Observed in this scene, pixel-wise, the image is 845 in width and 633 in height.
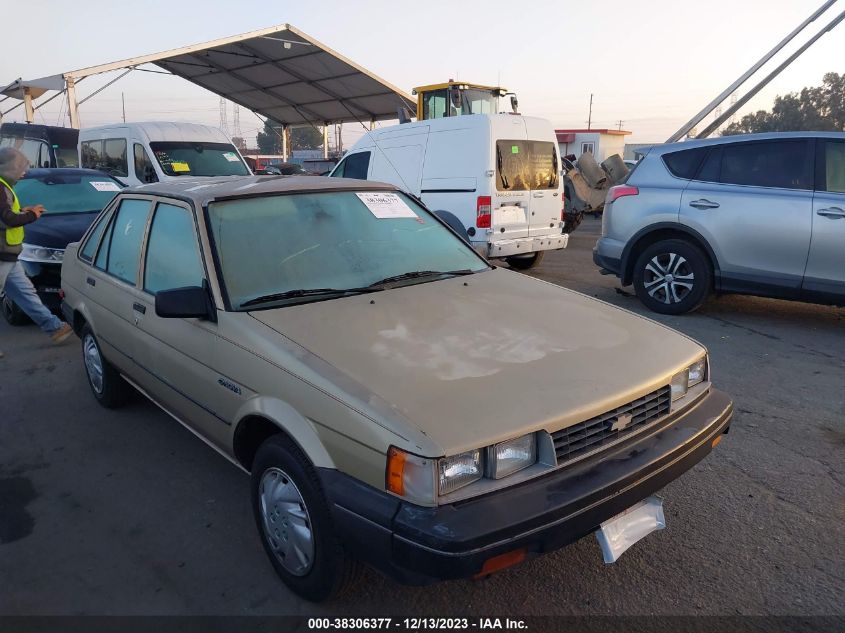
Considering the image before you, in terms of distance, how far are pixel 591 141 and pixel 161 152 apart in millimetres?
21285

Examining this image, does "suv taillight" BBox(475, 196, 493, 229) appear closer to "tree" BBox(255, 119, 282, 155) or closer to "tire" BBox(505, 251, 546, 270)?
"tire" BBox(505, 251, 546, 270)

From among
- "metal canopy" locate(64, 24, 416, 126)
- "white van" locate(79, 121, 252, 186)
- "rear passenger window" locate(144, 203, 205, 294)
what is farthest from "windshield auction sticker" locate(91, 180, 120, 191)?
"metal canopy" locate(64, 24, 416, 126)

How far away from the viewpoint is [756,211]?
5.85m

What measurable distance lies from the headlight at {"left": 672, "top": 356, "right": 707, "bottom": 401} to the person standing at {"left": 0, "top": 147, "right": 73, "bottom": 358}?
5.73m

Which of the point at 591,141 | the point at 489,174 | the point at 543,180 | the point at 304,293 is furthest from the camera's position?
the point at 591,141

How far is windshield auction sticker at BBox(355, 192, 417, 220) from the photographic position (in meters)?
3.49

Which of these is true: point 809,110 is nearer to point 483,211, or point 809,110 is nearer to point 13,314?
point 483,211

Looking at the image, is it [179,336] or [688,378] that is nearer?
[688,378]

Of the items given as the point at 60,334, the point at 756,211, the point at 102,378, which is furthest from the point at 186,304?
the point at 756,211

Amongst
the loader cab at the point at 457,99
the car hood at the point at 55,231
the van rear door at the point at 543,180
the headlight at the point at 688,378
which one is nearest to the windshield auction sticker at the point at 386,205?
the headlight at the point at 688,378

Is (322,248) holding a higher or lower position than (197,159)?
lower

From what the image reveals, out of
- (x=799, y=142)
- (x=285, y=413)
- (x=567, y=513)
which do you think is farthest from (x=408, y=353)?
(x=799, y=142)

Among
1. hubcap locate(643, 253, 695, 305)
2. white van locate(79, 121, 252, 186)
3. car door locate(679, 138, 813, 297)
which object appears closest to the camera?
car door locate(679, 138, 813, 297)

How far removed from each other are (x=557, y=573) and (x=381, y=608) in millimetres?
759
